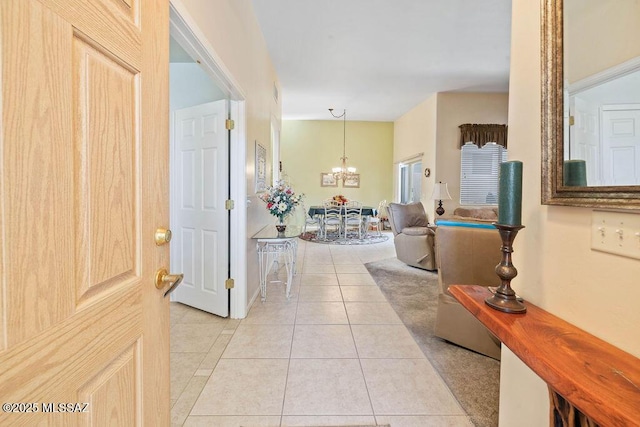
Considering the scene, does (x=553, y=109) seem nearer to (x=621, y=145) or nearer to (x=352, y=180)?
(x=621, y=145)

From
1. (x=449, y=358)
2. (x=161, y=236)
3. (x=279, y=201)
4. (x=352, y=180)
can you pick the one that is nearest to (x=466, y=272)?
(x=449, y=358)

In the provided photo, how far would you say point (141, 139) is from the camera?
84 cm

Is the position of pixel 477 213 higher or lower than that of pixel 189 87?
lower

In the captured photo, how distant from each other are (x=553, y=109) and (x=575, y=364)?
82cm

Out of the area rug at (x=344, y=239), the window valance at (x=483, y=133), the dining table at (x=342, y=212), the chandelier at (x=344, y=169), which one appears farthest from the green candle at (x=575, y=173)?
the chandelier at (x=344, y=169)

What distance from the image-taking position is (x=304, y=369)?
2004mm

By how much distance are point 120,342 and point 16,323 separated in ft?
0.96

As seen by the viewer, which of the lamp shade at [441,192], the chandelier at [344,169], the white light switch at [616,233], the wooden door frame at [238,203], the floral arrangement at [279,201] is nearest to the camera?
the white light switch at [616,233]

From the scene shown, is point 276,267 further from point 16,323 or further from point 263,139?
point 16,323

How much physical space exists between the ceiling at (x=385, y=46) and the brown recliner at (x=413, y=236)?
2.40 meters

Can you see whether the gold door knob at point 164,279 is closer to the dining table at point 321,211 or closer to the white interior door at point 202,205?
the white interior door at point 202,205

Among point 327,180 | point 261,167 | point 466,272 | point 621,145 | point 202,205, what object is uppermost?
point 327,180

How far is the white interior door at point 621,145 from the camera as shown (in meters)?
0.78

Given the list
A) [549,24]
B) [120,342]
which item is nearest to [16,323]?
[120,342]
